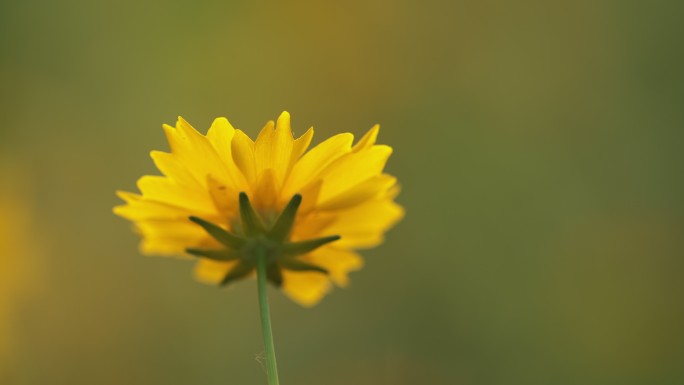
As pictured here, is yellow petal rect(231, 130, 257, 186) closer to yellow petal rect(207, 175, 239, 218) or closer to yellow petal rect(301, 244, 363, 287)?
yellow petal rect(207, 175, 239, 218)

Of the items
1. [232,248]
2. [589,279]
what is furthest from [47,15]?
[232,248]

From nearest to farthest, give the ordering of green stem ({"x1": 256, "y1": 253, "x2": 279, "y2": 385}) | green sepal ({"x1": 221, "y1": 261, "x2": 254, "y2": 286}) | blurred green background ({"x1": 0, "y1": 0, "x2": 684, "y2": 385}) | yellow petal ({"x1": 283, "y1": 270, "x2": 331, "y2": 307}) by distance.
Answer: green stem ({"x1": 256, "y1": 253, "x2": 279, "y2": 385}) → green sepal ({"x1": 221, "y1": 261, "x2": 254, "y2": 286}) → yellow petal ({"x1": 283, "y1": 270, "x2": 331, "y2": 307}) → blurred green background ({"x1": 0, "y1": 0, "x2": 684, "y2": 385})

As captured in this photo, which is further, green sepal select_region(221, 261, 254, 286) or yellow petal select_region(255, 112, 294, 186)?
green sepal select_region(221, 261, 254, 286)

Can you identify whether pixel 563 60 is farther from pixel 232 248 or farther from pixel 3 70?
pixel 232 248

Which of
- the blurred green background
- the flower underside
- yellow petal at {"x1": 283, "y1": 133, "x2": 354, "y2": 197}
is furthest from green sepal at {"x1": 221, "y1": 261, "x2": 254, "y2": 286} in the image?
the blurred green background

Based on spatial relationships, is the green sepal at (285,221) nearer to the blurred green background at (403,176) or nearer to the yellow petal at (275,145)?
the yellow petal at (275,145)

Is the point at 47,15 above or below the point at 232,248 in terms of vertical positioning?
above
